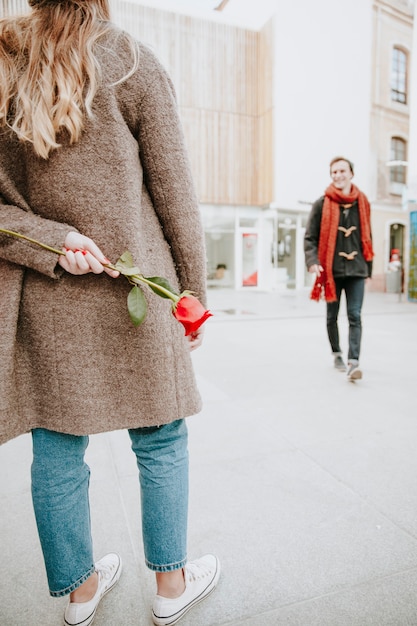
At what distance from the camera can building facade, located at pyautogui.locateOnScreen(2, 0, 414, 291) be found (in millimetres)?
15102

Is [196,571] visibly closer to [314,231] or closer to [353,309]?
[353,309]

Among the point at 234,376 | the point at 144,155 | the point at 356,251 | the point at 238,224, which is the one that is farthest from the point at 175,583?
the point at 238,224

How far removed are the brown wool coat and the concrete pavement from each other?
2.26 ft

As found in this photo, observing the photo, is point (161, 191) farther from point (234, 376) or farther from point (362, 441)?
point (234, 376)

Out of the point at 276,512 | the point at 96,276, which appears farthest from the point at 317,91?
the point at 96,276

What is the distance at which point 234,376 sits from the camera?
4027 mm

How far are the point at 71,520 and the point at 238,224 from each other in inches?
629

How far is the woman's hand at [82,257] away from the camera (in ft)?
3.33

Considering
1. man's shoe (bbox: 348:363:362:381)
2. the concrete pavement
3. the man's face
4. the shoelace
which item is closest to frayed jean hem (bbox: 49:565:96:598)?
the concrete pavement

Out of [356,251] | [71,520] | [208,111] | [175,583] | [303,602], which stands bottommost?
[303,602]

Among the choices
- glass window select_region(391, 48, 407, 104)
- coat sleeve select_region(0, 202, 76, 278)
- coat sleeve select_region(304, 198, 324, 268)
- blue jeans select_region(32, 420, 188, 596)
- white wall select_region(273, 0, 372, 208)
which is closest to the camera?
coat sleeve select_region(0, 202, 76, 278)

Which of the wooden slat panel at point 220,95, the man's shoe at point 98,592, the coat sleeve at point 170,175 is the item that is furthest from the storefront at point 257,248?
the coat sleeve at point 170,175

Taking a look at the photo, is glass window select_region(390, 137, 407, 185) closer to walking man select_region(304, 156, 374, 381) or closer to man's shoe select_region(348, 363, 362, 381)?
walking man select_region(304, 156, 374, 381)

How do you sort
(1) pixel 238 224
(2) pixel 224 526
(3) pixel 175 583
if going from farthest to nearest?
(1) pixel 238 224
(2) pixel 224 526
(3) pixel 175 583
